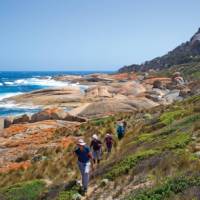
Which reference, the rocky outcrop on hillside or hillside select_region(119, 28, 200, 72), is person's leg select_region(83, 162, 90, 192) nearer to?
the rocky outcrop on hillside

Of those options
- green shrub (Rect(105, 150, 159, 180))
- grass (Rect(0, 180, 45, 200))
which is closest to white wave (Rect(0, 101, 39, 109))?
grass (Rect(0, 180, 45, 200))

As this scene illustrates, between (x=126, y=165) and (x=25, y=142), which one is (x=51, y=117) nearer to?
(x=25, y=142)

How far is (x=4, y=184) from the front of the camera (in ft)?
63.5

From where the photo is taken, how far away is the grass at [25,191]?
15.4 meters

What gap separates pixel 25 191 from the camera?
16.0 m

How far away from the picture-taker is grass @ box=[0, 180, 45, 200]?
15361 millimetres

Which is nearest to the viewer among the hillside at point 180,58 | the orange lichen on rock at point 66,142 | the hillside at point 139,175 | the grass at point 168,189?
the grass at point 168,189

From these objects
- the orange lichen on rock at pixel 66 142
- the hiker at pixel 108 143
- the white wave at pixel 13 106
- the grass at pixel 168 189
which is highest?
the grass at pixel 168 189

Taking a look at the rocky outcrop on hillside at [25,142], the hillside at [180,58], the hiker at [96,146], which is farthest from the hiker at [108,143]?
the hillside at [180,58]

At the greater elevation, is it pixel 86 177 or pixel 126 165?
pixel 126 165

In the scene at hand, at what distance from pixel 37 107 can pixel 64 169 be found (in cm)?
5466

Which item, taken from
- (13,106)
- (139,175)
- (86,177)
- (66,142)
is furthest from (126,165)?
(13,106)

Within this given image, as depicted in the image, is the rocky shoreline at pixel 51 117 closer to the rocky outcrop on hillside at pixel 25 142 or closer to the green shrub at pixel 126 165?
the rocky outcrop on hillside at pixel 25 142

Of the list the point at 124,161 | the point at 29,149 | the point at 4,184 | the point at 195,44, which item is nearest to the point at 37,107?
the point at 29,149
